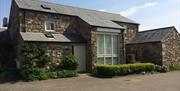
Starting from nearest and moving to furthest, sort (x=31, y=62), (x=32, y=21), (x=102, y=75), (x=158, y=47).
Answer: (x=31, y=62)
(x=102, y=75)
(x=32, y=21)
(x=158, y=47)

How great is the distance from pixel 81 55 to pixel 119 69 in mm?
4198

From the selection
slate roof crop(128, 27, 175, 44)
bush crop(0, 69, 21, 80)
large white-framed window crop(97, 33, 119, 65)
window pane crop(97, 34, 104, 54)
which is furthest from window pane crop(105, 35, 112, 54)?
bush crop(0, 69, 21, 80)

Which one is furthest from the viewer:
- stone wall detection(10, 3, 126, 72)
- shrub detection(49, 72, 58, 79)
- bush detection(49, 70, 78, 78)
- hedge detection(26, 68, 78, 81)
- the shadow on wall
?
the shadow on wall

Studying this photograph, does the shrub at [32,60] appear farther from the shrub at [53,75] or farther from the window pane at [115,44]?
the window pane at [115,44]

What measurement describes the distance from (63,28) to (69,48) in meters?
3.13

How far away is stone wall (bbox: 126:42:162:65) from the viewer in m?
25.1

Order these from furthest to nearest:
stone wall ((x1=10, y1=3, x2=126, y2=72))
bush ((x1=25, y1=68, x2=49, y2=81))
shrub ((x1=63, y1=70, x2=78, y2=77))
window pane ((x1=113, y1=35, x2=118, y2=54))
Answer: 1. window pane ((x1=113, y1=35, x2=118, y2=54))
2. stone wall ((x1=10, y1=3, x2=126, y2=72))
3. shrub ((x1=63, y1=70, x2=78, y2=77))
4. bush ((x1=25, y1=68, x2=49, y2=81))

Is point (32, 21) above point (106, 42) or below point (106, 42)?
above

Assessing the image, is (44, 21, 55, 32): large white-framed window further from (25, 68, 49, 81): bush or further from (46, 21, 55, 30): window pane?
(25, 68, 49, 81): bush

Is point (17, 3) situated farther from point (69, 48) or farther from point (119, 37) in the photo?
point (119, 37)

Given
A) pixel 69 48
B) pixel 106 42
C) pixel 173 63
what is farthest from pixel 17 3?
pixel 173 63

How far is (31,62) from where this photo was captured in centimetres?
1798

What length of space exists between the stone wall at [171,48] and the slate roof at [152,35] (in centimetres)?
51

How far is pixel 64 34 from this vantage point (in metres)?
23.0
